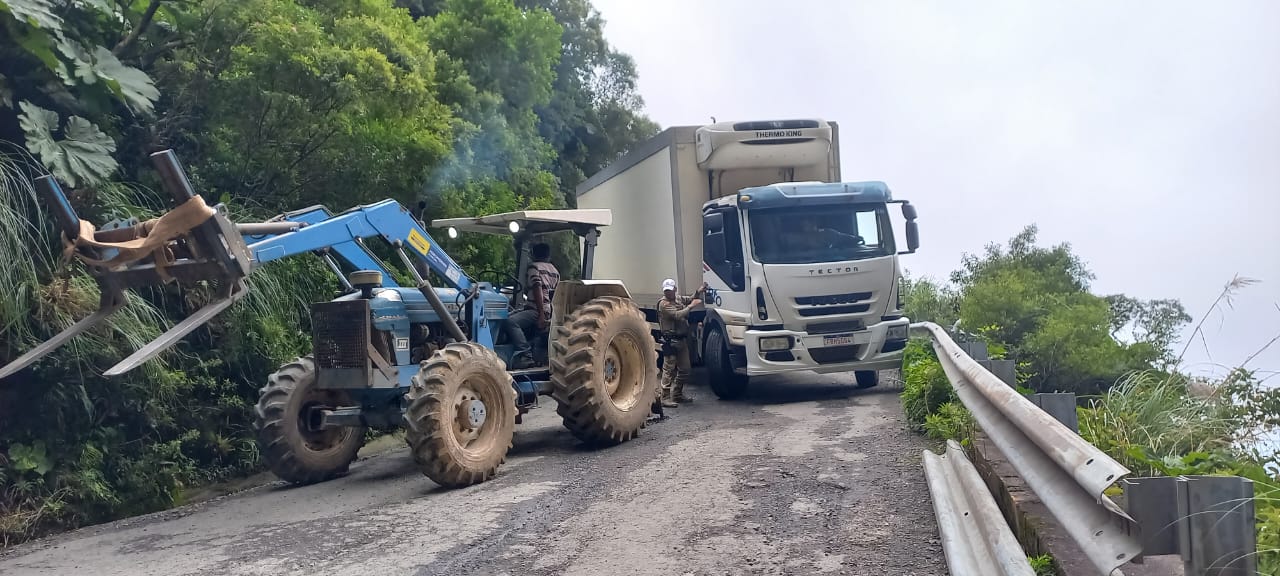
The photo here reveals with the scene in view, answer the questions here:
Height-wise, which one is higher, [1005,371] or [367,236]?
[367,236]

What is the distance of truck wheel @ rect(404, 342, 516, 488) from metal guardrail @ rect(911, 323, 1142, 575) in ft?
13.6

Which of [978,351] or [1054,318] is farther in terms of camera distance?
[1054,318]

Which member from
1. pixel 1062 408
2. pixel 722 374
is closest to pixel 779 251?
pixel 722 374

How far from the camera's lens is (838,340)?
480 inches

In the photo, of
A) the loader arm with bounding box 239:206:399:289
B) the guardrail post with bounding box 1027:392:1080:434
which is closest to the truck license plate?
the loader arm with bounding box 239:206:399:289

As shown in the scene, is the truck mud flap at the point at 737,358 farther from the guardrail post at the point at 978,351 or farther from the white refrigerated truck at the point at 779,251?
the guardrail post at the point at 978,351

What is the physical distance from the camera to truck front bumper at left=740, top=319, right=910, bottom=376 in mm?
12094

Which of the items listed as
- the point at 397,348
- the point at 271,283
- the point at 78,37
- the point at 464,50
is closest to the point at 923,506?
the point at 397,348

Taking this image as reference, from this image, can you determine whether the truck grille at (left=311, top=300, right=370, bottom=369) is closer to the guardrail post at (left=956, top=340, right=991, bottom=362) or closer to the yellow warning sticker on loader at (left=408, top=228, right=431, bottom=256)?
the yellow warning sticker on loader at (left=408, top=228, right=431, bottom=256)

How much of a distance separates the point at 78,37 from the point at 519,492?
6532 mm

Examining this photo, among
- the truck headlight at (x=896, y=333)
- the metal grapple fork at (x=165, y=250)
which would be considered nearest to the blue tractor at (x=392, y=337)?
the metal grapple fork at (x=165, y=250)

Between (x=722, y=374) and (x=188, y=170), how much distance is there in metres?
6.96

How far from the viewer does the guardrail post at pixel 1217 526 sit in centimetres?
237

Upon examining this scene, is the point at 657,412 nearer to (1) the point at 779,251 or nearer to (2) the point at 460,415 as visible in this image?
(1) the point at 779,251
